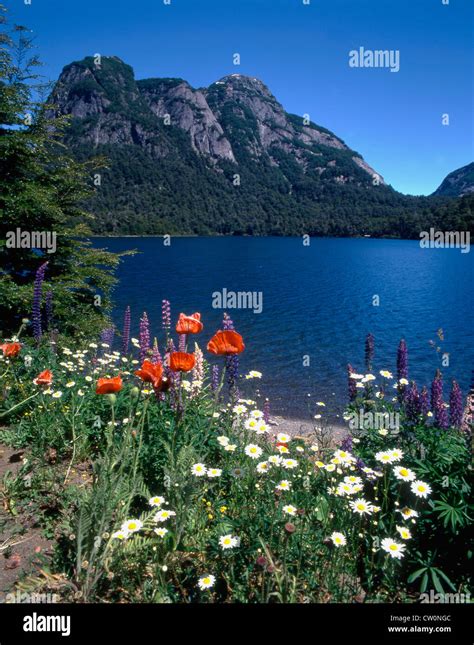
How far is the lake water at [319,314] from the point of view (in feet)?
61.1

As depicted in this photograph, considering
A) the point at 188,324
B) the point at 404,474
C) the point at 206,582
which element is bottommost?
the point at 206,582

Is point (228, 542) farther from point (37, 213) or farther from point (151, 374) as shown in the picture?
point (37, 213)

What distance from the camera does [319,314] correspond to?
33.7m

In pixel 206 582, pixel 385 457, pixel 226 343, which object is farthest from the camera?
pixel 226 343

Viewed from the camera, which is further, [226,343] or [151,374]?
[226,343]

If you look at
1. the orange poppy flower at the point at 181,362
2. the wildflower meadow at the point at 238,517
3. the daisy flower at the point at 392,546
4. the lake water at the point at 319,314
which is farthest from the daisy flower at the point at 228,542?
the lake water at the point at 319,314

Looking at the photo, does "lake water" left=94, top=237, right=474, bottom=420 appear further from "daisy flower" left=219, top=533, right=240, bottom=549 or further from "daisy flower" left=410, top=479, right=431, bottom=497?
"daisy flower" left=219, top=533, right=240, bottom=549

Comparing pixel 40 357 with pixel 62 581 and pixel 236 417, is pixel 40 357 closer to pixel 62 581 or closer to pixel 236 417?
pixel 236 417

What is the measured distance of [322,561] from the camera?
2639 millimetres

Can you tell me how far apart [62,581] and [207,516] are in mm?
1121

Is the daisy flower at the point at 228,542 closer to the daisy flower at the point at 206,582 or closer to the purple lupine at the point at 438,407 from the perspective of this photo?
the daisy flower at the point at 206,582

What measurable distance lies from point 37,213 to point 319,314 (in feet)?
88.0

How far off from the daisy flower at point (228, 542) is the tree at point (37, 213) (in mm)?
8148

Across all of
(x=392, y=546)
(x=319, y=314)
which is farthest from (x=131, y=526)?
(x=319, y=314)
